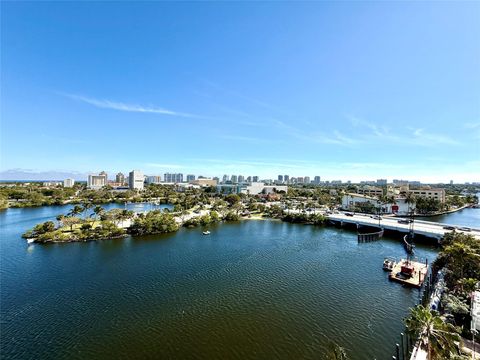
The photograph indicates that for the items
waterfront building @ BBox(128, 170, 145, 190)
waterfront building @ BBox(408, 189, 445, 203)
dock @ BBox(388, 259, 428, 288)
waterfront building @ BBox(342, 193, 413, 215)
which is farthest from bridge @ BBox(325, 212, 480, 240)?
waterfront building @ BBox(128, 170, 145, 190)

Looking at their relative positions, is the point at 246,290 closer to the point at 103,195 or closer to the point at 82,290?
the point at 82,290

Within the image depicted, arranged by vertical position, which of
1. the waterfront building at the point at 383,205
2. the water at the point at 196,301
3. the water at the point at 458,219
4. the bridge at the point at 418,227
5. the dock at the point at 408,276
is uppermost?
the waterfront building at the point at 383,205

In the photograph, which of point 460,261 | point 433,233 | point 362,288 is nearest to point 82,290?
point 362,288

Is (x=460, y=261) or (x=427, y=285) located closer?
(x=460, y=261)

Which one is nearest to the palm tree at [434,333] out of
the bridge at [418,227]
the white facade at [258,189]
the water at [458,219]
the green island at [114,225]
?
the bridge at [418,227]

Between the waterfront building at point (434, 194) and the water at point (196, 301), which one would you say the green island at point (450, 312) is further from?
the waterfront building at point (434, 194)

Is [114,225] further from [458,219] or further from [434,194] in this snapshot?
[434,194]
